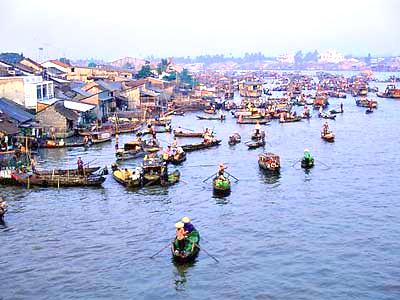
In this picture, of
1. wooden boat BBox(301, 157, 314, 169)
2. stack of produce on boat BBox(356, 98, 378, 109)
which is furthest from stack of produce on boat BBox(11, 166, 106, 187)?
stack of produce on boat BBox(356, 98, 378, 109)

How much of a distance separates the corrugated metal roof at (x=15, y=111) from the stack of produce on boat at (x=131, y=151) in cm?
609

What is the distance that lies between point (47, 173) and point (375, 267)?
1403cm

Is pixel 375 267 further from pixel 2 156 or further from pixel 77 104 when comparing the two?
pixel 77 104

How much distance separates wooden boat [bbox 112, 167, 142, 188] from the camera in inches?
923

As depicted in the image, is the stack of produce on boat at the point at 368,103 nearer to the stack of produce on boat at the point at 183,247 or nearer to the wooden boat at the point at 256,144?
the wooden boat at the point at 256,144

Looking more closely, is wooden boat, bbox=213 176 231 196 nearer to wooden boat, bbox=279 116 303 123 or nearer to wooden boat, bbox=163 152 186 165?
wooden boat, bbox=163 152 186 165

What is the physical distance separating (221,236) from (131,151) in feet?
42.7

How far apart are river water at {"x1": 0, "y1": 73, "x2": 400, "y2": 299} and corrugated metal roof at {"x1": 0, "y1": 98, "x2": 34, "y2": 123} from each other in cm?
397

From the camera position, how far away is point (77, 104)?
132ft

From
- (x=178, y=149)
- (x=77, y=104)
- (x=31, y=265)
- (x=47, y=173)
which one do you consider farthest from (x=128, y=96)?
(x=31, y=265)

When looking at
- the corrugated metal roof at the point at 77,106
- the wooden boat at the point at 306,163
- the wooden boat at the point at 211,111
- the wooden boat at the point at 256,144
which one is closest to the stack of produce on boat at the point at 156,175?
the wooden boat at the point at 306,163

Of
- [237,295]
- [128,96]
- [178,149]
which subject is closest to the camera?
[237,295]

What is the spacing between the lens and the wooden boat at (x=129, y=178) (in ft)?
76.9

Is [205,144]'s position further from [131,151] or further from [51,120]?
[51,120]
